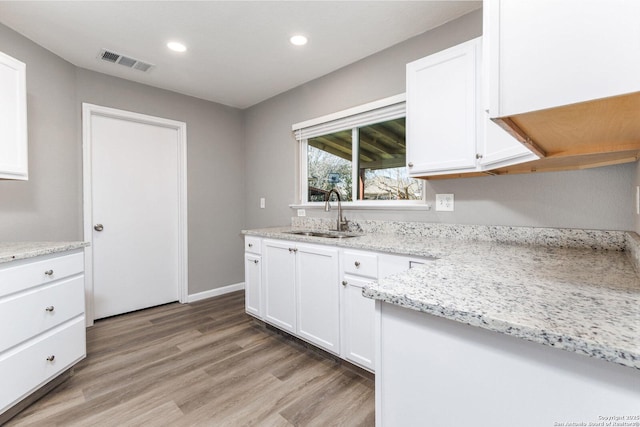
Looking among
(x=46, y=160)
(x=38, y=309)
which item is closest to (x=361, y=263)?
(x=38, y=309)

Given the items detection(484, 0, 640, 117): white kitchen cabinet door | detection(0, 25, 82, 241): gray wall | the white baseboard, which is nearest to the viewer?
detection(484, 0, 640, 117): white kitchen cabinet door

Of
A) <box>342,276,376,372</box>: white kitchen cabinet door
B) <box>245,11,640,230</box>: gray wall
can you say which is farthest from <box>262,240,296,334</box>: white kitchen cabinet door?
<box>245,11,640,230</box>: gray wall

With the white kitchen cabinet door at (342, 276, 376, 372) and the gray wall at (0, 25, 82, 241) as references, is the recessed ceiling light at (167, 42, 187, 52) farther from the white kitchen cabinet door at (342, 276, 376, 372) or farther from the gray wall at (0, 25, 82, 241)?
the white kitchen cabinet door at (342, 276, 376, 372)

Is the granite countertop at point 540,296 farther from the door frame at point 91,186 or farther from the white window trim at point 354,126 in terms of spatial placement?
the door frame at point 91,186

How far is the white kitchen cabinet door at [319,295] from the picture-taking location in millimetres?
2016

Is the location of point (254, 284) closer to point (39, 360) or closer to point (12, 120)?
point (39, 360)

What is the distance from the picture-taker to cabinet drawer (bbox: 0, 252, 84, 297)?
1526 mm

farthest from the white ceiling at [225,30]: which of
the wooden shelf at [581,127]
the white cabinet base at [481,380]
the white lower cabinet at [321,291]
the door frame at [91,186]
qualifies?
the white cabinet base at [481,380]

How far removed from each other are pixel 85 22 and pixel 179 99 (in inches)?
51.6

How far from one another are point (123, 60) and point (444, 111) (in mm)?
2664

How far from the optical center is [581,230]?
5.23 feet

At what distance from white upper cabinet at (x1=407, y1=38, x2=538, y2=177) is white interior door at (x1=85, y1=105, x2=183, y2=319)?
2.67 metres

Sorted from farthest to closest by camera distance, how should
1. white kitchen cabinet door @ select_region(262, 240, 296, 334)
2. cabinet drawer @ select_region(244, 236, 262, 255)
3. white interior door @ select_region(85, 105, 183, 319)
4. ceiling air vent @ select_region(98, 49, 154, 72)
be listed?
white interior door @ select_region(85, 105, 183, 319) < cabinet drawer @ select_region(244, 236, 262, 255) < ceiling air vent @ select_region(98, 49, 154, 72) < white kitchen cabinet door @ select_region(262, 240, 296, 334)

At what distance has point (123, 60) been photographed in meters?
2.58
